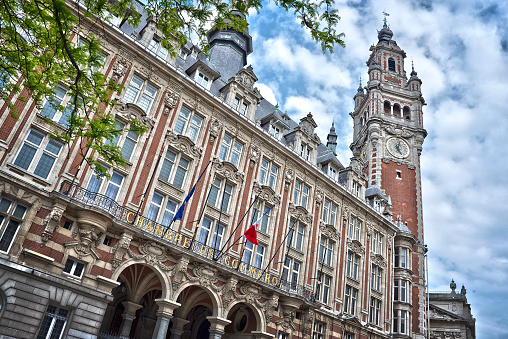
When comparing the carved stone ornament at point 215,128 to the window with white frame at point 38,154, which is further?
the carved stone ornament at point 215,128

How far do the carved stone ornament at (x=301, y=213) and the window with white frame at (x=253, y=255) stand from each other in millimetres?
4102

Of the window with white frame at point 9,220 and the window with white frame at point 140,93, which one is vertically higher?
the window with white frame at point 140,93

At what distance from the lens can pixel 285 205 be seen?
2997 cm

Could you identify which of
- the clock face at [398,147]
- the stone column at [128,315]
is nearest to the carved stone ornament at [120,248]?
the stone column at [128,315]

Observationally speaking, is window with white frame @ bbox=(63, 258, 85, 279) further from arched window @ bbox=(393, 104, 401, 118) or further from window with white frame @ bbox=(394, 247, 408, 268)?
arched window @ bbox=(393, 104, 401, 118)

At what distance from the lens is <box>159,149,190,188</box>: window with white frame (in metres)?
24.1

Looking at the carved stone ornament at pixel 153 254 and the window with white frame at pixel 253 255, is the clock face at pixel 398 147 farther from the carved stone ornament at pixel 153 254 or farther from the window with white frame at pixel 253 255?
the carved stone ornament at pixel 153 254

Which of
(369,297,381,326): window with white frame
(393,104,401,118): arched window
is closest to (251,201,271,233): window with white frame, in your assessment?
(369,297,381,326): window with white frame

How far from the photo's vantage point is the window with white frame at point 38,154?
1888cm

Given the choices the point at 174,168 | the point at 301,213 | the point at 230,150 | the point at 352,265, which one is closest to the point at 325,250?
the point at 301,213

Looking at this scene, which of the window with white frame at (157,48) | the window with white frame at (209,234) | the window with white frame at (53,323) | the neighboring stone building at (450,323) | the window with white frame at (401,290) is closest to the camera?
the window with white frame at (53,323)

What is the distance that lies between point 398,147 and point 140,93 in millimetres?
38600

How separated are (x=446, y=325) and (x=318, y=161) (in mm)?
30054

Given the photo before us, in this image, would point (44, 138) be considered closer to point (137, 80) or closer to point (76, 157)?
point (76, 157)
